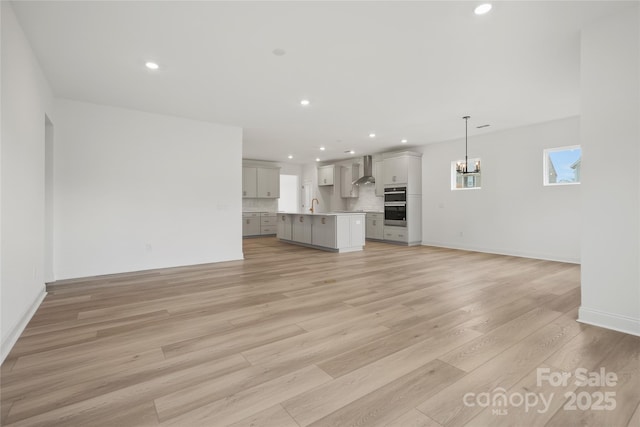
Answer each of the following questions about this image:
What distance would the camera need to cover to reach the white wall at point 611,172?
7.86ft

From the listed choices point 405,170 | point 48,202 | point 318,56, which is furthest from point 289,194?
point 318,56

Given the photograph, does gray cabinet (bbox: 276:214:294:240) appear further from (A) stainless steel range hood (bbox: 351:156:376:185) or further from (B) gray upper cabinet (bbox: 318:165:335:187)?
(A) stainless steel range hood (bbox: 351:156:376:185)

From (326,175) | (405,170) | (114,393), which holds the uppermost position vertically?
(326,175)

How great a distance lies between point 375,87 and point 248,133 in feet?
11.0

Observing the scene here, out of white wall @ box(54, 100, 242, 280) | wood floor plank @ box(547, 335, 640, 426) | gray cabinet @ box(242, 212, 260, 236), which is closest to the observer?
wood floor plank @ box(547, 335, 640, 426)

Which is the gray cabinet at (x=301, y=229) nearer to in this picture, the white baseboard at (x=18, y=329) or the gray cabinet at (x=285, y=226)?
the gray cabinet at (x=285, y=226)

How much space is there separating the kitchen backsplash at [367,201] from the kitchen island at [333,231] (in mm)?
2446

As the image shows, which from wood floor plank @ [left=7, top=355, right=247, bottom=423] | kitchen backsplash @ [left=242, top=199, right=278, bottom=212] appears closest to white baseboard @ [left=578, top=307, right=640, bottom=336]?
wood floor plank @ [left=7, top=355, right=247, bottom=423]

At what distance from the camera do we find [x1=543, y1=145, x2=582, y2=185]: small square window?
550cm

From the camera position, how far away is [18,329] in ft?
8.20

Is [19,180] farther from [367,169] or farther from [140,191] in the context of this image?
[367,169]

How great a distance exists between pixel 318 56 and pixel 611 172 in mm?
2813

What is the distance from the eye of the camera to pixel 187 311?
9.98ft

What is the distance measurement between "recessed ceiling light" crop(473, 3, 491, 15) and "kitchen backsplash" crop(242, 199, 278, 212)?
894 cm
